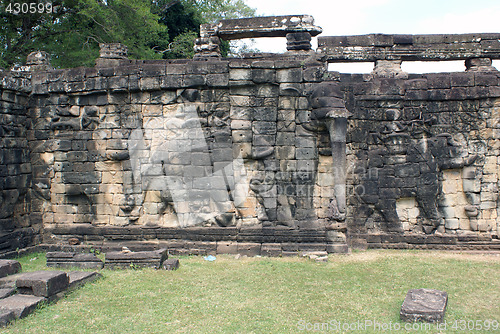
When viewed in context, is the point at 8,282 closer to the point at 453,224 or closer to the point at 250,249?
the point at 250,249

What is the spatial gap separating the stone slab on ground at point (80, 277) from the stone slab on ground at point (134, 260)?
58 cm

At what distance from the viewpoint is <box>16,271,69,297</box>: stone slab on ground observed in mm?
6480

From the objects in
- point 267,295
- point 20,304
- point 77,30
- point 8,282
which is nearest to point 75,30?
point 77,30

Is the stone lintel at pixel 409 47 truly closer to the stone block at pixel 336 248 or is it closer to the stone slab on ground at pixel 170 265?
the stone block at pixel 336 248

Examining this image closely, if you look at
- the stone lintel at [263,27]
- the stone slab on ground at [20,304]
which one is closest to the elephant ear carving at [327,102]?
the stone lintel at [263,27]

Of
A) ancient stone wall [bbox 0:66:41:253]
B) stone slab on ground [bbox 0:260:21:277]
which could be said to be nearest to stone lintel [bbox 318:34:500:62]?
ancient stone wall [bbox 0:66:41:253]

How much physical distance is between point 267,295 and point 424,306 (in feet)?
7.90

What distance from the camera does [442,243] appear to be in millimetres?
9656

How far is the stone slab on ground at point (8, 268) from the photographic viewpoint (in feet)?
24.8

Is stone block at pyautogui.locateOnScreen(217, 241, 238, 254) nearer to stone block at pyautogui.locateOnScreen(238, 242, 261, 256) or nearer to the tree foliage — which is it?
stone block at pyautogui.locateOnScreen(238, 242, 261, 256)

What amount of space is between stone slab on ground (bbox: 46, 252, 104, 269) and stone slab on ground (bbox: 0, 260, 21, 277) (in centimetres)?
72

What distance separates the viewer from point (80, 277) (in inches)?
288

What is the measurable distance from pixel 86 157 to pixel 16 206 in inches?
83.0

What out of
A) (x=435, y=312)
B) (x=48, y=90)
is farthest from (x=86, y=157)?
(x=435, y=312)
